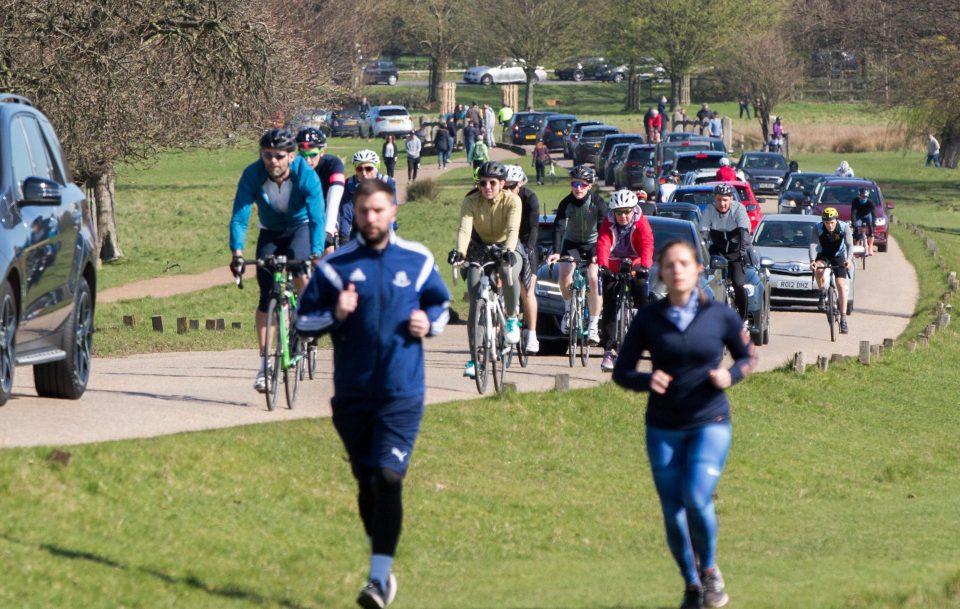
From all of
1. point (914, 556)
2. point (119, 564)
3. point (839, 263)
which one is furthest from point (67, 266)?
point (839, 263)

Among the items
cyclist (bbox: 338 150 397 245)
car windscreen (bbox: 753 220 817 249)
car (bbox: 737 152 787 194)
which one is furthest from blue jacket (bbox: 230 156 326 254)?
car (bbox: 737 152 787 194)

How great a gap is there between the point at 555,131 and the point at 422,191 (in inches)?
777

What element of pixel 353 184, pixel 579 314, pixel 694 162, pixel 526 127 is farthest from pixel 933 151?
pixel 353 184

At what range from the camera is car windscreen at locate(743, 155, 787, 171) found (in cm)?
5381

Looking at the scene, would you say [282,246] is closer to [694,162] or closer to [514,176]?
[514,176]

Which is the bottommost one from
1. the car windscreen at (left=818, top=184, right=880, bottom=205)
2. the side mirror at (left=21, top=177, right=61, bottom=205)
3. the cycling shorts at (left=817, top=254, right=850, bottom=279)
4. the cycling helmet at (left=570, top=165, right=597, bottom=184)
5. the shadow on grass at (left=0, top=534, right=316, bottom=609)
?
the car windscreen at (left=818, top=184, right=880, bottom=205)

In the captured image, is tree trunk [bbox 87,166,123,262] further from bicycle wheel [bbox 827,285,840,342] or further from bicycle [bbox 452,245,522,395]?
bicycle [bbox 452,245,522,395]

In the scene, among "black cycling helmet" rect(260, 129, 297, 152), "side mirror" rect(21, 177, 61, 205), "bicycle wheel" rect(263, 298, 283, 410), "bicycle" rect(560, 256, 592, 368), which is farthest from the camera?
"bicycle" rect(560, 256, 592, 368)

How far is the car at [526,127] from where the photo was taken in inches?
2832

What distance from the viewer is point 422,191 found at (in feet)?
166

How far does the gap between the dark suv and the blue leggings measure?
4276 millimetres

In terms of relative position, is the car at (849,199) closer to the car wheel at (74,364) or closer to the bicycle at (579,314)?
the bicycle at (579,314)

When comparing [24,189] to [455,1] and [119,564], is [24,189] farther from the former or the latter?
[455,1]

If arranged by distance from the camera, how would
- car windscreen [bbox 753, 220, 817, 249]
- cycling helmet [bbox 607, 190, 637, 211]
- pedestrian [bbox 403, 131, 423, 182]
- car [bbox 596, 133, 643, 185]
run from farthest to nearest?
car [bbox 596, 133, 643, 185] < pedestrian [bbox 403, 131, 423, 182] < car windscreen [bbox 753, 220, 817, 249] < cycling helmet [bbox 607, 190, 637, 211]
